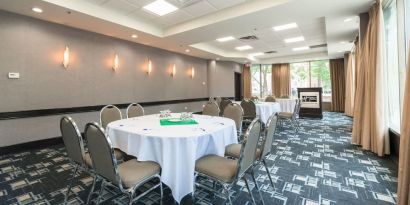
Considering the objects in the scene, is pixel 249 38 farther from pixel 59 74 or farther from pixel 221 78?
pixel 59 74

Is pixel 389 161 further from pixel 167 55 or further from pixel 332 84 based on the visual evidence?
pixel 332 84

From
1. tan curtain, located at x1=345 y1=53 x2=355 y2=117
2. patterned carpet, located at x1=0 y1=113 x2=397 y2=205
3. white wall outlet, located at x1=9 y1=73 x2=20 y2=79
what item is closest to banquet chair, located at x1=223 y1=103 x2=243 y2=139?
patterned carpet, located at x1=0 y1=113 x2=397 y2=205

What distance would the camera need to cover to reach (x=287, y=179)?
2.74 metres

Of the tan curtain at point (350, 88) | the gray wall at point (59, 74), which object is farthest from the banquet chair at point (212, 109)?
the tan curtain at point (350, 88)

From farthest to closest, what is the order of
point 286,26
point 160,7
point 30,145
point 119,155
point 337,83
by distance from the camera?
point 337,83, point 286,26, point 160,7, point 30,145, point 119,155

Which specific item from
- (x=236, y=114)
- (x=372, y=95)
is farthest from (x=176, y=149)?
(x=372, y=95)

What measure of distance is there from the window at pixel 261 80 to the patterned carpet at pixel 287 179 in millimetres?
8774

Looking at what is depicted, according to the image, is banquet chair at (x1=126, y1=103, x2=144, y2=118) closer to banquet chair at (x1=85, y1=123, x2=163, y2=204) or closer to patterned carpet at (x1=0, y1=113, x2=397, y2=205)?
patterned carpet at (x1=0, y1=113, x2=397, y2=205)

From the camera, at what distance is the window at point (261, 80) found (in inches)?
501

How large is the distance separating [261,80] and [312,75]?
293 centimetres

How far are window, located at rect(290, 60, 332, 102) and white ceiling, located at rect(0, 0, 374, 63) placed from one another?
180 inches

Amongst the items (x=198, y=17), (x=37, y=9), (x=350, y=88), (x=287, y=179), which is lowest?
(x=287, y=179)

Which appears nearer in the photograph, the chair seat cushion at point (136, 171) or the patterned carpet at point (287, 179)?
the chair seat cushion at point (136, 171)

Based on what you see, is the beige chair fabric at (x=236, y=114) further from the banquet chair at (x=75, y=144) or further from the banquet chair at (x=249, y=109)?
the banquet chair at (x=75, y=144)
